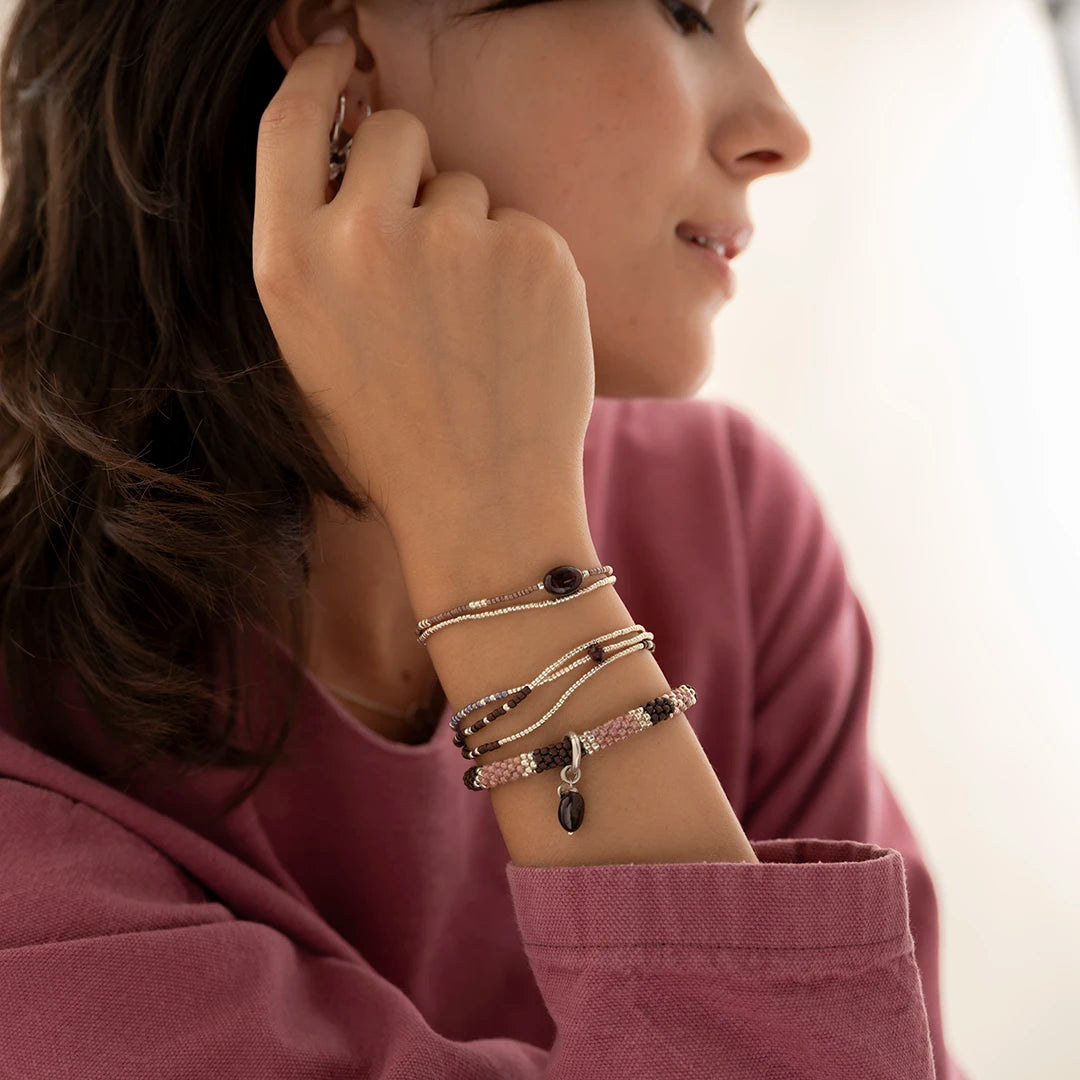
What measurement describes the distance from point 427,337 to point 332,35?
333 mm

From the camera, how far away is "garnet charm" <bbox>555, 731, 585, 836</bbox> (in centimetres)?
68

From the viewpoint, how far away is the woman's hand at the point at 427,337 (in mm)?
743

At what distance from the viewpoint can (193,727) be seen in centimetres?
88

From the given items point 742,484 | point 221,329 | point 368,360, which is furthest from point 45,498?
point 742,484

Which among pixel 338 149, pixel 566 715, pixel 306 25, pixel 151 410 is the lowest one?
pixel 566 715

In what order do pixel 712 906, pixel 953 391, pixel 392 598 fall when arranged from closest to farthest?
1. pixel 712 906
2. pixel 392 598
3. pixel 953 391

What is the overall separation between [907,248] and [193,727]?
5.56 ft

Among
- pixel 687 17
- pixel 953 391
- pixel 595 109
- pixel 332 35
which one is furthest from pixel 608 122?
pixel 953 391

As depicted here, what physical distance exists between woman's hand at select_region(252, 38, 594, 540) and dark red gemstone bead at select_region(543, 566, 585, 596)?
2.1 inches

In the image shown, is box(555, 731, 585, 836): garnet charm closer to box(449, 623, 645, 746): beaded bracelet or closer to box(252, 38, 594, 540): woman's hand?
box(449, 623, 645, 746): beaded bracelet

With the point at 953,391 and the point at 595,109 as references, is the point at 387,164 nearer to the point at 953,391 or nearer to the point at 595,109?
the point at 595,109

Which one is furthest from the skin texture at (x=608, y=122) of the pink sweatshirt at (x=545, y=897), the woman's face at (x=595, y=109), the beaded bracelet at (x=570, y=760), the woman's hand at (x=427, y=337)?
the beaded bracelet at (x=570, y=760)

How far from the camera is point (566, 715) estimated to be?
699 millimetres

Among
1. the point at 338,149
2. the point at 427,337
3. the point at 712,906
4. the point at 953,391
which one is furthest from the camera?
the point at 953,391
